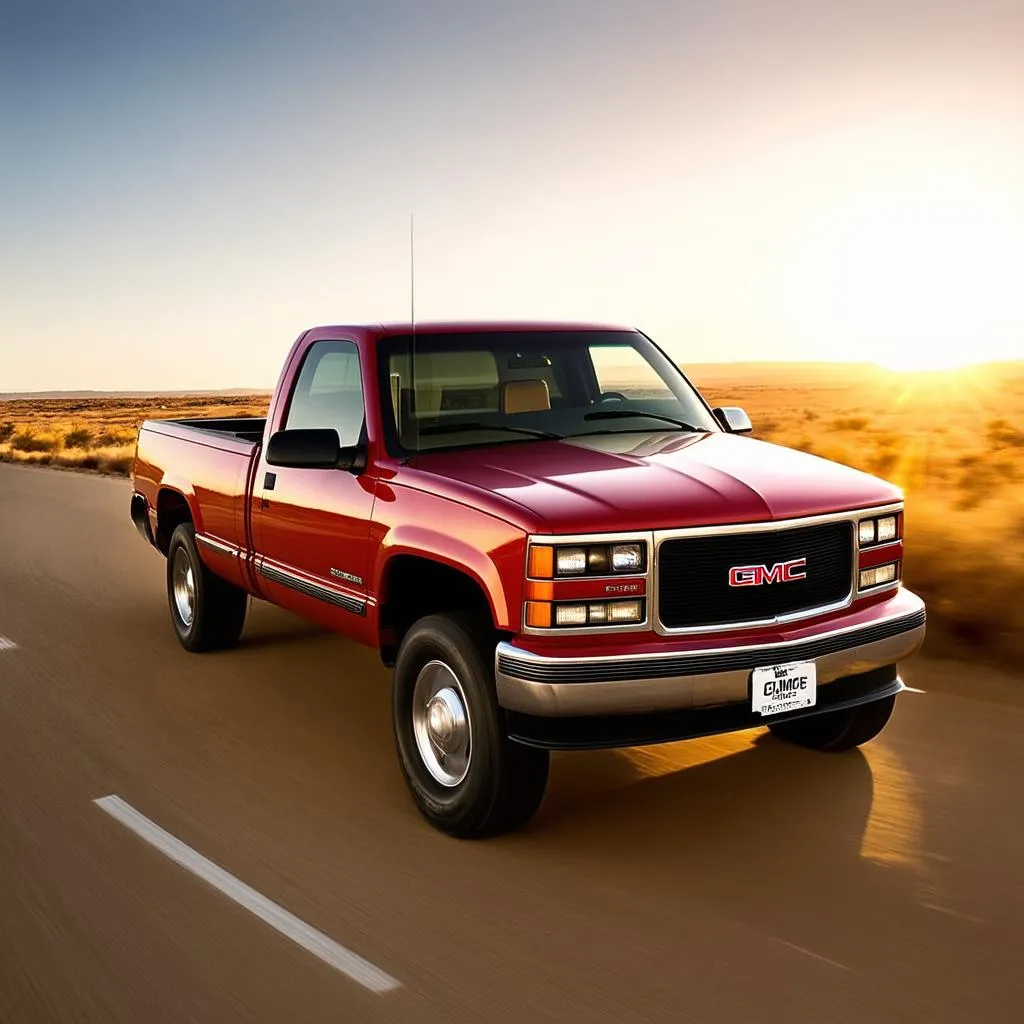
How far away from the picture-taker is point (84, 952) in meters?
3.96

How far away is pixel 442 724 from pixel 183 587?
386 cm

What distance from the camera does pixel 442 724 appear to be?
5.11 metres

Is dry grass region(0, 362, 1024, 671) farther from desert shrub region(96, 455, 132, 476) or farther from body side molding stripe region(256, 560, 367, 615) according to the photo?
body side molding stripe region(256, 560, 367, 615)

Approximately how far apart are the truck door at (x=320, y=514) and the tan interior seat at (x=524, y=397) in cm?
68

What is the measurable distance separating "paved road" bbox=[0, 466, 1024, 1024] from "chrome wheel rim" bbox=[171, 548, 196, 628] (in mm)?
1031

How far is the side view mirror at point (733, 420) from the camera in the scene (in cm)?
644

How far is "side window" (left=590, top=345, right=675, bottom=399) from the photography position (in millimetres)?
6539

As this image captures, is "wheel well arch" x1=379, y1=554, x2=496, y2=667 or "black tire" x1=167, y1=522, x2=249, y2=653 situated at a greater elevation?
"wheel well arch" x1=379, y1=554, x2=496, y2=667

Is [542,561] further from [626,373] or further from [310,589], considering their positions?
[626,373]

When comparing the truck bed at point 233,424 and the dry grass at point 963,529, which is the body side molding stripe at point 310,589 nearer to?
the truck bed at point 233,424

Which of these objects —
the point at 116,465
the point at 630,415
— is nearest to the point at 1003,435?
the point at 116,465

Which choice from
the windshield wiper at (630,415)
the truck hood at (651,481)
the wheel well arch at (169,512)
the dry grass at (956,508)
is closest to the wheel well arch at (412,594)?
the truck hood at (651,481)

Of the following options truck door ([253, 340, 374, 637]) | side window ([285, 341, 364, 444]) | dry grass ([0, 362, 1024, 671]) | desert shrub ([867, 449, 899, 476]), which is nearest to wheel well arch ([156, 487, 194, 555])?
truck door ([253, 340, 374, 637])

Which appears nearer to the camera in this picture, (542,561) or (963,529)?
(542,561)
